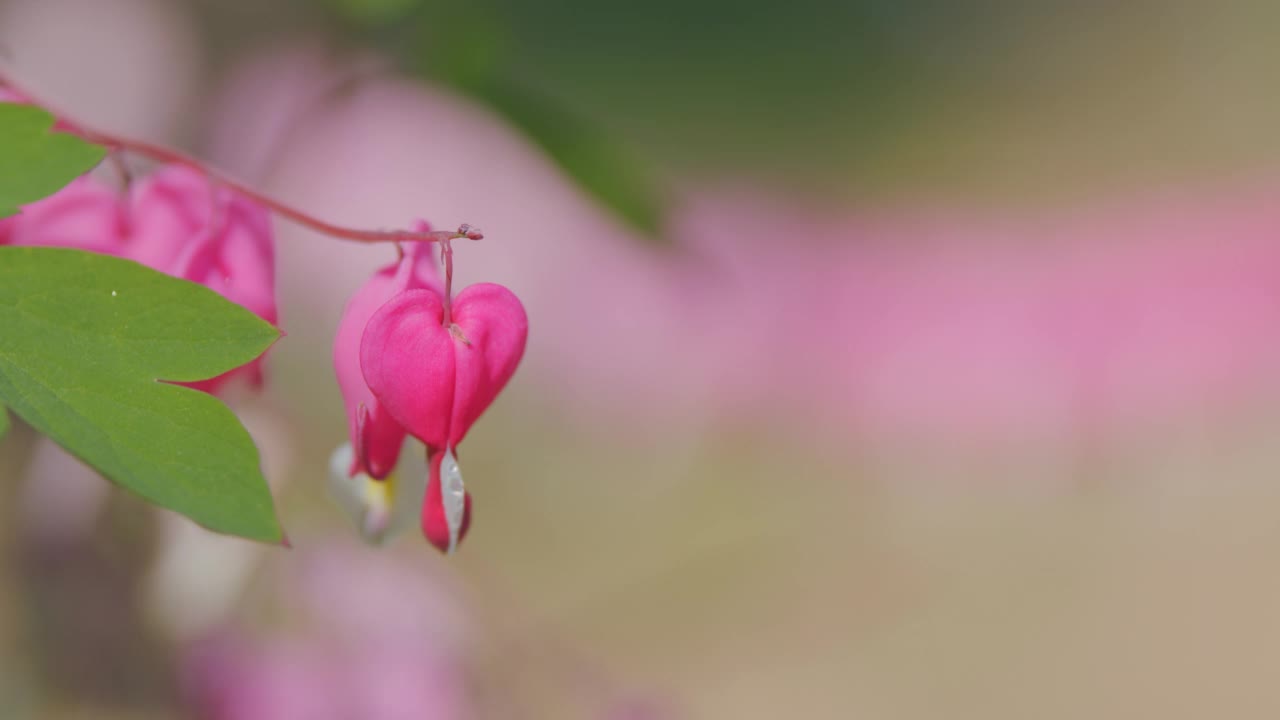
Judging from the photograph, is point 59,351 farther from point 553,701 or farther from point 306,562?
point 553,701

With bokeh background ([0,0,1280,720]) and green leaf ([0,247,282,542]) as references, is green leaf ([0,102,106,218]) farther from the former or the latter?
bokeh background ([0,0,1280,720])

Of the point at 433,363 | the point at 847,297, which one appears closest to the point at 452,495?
the point at 433,363

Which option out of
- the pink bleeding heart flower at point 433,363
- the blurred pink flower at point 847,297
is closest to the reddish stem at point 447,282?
the pink bleeding heart flower at point 433,363

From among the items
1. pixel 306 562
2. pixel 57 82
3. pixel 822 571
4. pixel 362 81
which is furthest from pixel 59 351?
pixel 57 82

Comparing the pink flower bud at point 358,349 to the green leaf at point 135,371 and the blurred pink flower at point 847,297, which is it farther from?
the blurred pink flower at point 847,297

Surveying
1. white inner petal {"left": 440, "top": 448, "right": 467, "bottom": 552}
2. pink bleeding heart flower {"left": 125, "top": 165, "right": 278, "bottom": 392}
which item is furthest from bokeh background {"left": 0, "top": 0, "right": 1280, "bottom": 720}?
white inner petal {"left": 440, "top": 448, "right": 467, "bottom": 552}

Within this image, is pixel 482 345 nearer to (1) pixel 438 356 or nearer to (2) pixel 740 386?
(1) pixel 438 356
